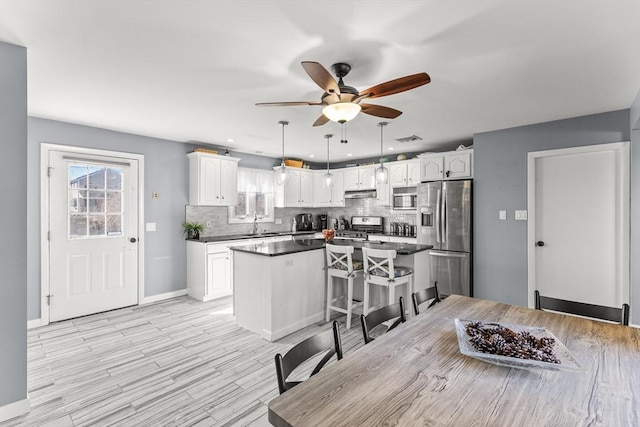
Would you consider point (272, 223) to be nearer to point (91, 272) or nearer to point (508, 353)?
point (91, 272)

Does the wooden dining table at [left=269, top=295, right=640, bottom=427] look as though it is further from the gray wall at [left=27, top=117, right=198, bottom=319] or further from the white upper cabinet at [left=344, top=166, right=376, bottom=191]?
the white upper cabinet at [left=344, top=166, right=376, bottom=191]

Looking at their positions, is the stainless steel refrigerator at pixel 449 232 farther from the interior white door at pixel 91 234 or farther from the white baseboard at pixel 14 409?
the white baseboard at pixel 14 409

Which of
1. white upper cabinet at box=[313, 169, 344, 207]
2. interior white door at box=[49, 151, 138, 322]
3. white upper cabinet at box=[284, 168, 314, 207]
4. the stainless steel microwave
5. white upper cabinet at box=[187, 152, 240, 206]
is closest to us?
interior white door at box=[49, 151, 138, 322]

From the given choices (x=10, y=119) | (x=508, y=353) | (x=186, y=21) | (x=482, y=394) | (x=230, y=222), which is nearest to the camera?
(x=482, y=394)

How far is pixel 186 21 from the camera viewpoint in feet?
6.08

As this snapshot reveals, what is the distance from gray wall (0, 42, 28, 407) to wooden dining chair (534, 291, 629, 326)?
3490mm

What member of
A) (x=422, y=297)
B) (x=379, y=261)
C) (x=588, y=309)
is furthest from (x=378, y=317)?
(x=379, y=261)

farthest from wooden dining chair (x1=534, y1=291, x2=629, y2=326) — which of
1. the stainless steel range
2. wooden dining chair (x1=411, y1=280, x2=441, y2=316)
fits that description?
the stainless steel range

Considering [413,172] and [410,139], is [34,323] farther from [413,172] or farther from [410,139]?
[413,172]

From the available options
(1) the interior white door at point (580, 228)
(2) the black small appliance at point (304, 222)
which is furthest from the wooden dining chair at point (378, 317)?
(2) the black small appliance at point (304, 222)

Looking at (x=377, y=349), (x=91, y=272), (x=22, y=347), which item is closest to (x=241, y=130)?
(x=91, y=272)

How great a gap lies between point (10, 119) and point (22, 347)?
1.56 m

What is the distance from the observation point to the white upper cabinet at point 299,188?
21.2 feet

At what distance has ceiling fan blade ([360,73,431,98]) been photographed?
6.36ft
